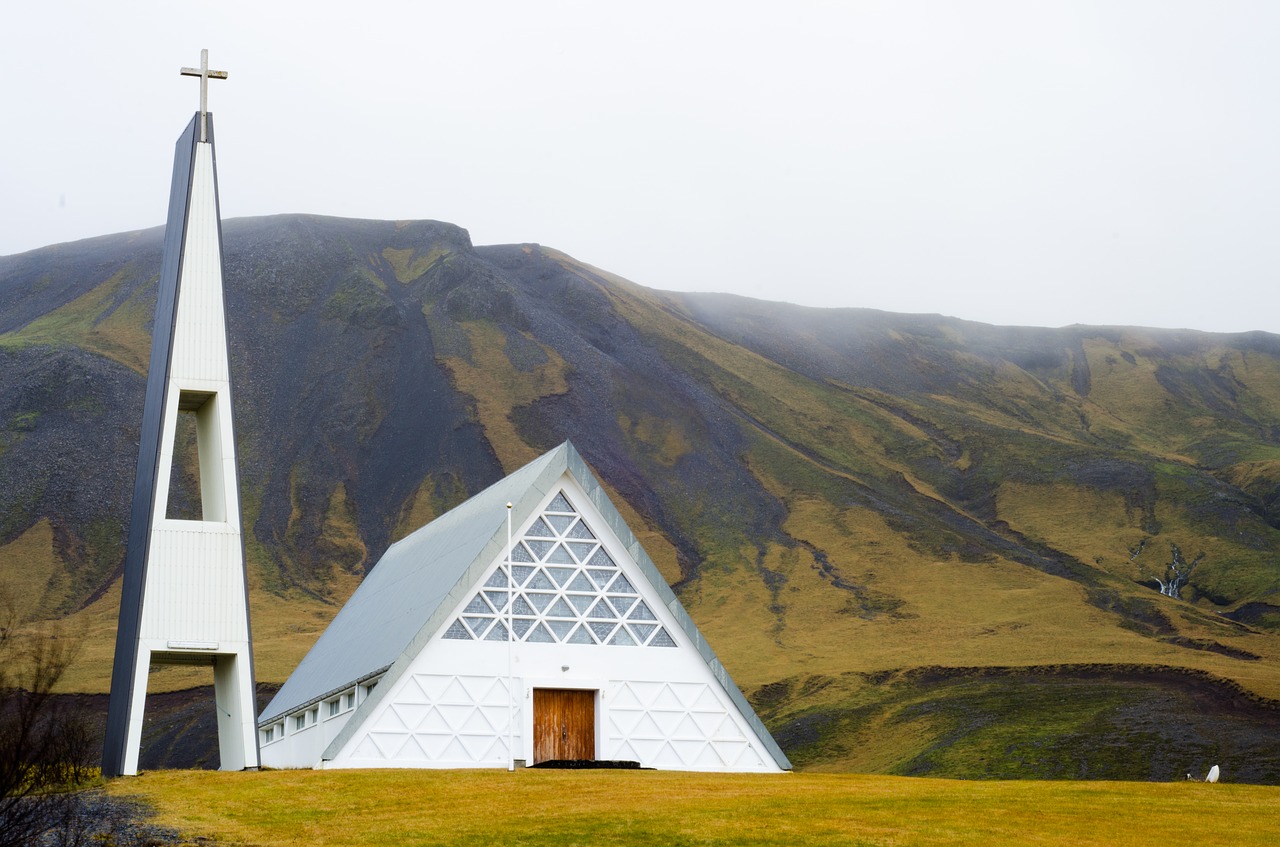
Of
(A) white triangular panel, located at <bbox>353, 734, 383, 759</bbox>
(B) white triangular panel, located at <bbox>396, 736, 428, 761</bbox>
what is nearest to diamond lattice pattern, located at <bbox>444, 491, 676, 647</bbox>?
(B) white triangular panel, located at <bbox>396, 736, 428, 761</bbox>

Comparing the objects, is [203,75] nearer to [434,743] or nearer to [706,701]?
[434,743]

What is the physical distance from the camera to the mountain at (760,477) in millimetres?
73188

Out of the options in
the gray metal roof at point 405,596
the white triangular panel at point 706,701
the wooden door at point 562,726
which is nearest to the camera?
the wooden door at point 562,726

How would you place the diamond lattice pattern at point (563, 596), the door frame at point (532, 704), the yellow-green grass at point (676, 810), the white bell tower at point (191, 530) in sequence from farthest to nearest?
the diamond lattice pattern at point (563, 596) → the door frame at point (532, 704) → the white bell tower at point (191, 530) → the yellow-green grass at point (676, 810)

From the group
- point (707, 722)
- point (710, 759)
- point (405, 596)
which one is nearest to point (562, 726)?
point (707, 722)

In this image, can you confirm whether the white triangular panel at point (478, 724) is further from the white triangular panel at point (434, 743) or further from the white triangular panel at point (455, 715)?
the white triangular panel at point (434, 743)

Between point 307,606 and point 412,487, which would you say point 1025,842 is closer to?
point 307,606

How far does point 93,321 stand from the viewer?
143 m

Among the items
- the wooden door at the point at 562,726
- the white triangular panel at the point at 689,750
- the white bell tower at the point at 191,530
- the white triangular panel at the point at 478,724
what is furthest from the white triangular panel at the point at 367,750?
the white triangular panel at the point at 689,750

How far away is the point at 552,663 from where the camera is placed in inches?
1208

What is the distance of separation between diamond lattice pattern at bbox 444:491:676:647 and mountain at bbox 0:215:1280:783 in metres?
32.2

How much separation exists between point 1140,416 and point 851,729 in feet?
390

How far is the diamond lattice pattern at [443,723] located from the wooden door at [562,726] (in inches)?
23.5

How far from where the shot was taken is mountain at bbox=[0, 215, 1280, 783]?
73.2 m
